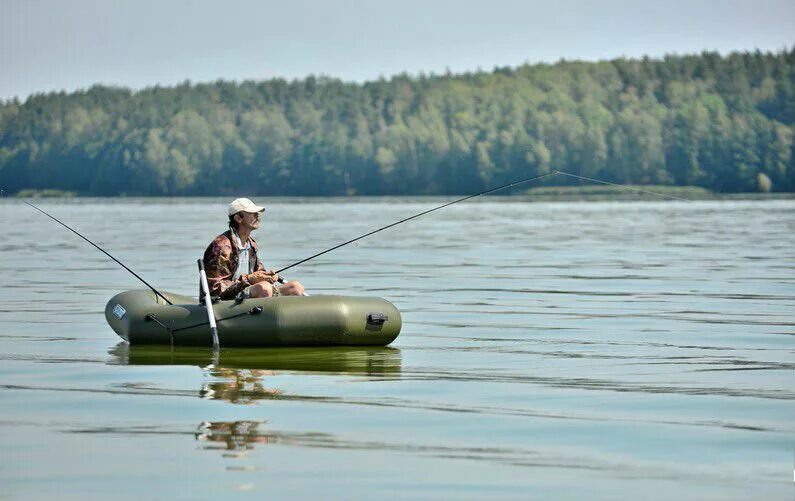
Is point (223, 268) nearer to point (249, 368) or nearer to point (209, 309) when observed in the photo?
point (209, 309)

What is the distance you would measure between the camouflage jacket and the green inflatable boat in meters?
0.14

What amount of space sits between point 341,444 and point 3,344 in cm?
618

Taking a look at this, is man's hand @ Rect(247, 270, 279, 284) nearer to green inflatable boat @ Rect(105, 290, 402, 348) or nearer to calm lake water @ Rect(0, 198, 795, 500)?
green inflatable boat @ Rect(105, 290, 402, 348)

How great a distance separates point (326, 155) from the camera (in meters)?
170

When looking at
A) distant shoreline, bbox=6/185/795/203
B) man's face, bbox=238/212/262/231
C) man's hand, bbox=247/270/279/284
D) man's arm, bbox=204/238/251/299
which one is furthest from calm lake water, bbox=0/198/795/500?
distant shoreline, bbox=6/185/795/203

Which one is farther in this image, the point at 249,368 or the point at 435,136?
the point at 435,136

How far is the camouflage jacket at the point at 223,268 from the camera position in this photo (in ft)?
42.6

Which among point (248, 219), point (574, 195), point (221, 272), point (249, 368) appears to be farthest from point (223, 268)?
point (574, 195)

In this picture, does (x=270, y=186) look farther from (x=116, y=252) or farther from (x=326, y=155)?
(x=116, y=252)

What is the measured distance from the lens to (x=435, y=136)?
554 feet

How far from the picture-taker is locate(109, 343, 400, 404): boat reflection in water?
1065cm

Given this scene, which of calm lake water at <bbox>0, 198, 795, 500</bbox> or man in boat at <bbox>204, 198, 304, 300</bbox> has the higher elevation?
man in boat at <bbox>204, 198, 304, 300</bbox>

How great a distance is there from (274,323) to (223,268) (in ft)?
2.38

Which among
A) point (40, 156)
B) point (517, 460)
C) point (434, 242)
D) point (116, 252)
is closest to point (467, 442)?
point (517, 460)
